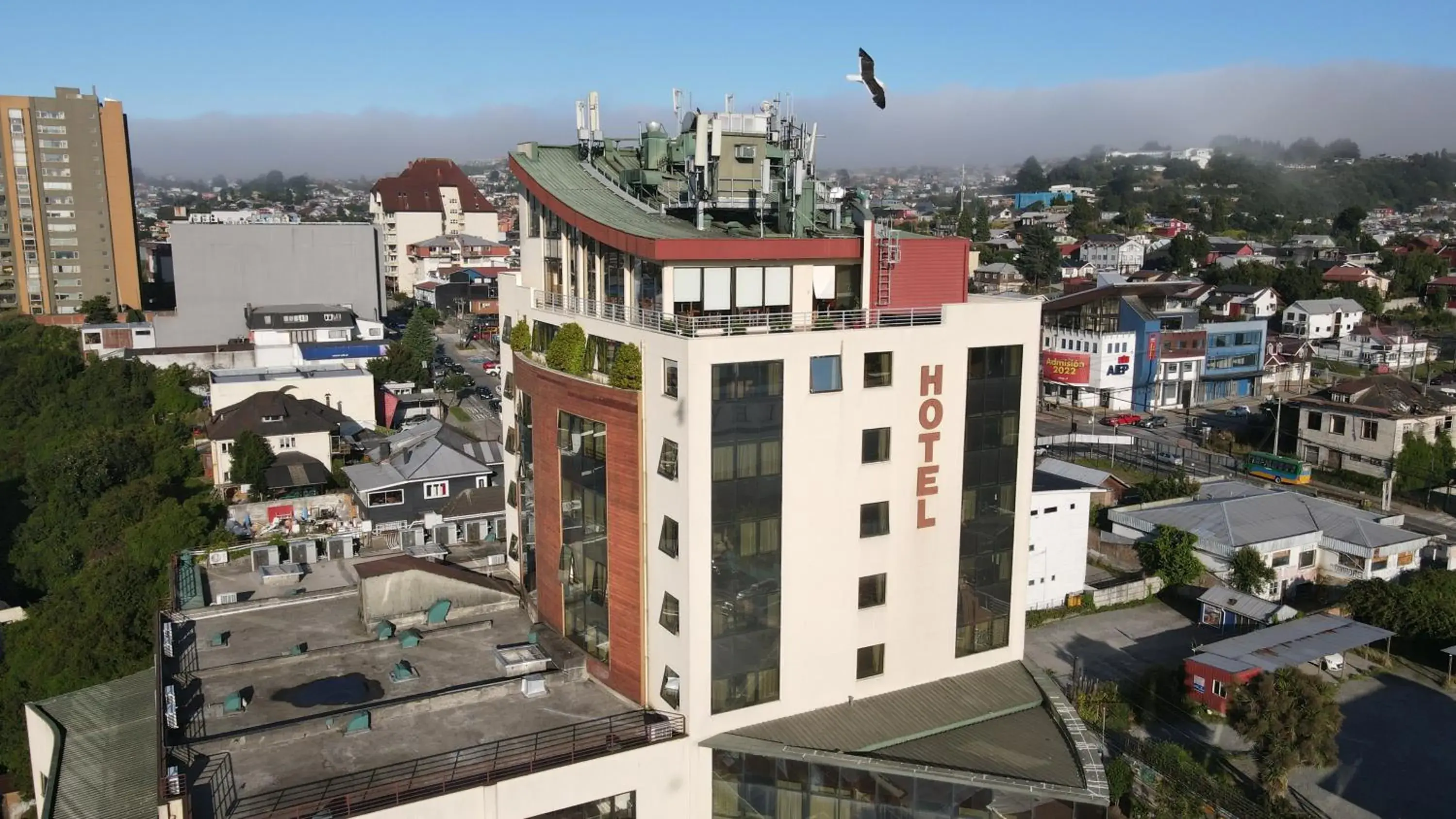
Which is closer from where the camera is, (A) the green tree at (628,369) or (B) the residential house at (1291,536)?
(A) the green tree at (628,369)

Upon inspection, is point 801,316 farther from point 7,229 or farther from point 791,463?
point 7,229

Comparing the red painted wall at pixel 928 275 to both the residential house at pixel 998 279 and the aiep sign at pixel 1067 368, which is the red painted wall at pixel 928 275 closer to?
the aiep sign at pixel 1067 368

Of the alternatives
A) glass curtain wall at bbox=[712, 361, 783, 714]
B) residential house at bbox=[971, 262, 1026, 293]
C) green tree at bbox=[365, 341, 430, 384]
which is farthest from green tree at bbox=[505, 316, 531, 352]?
residential house at bbox=[971, 262, 1026, 293]

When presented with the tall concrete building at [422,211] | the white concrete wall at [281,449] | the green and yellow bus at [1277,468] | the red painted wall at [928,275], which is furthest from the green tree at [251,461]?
the tall concrete building at [422,211]

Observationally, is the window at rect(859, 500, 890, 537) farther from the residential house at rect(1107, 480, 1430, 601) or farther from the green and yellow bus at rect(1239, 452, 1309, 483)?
the green and yellow bus at rect(1239, 452, 1309, 483)

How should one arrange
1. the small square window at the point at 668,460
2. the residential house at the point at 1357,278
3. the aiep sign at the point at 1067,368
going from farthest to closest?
the residential house at the point at 1357,278 → the aiep sign at the point at 1067,368 → the small square window at the point at 668,460

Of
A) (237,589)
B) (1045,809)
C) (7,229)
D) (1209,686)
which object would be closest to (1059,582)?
(1209,686)
